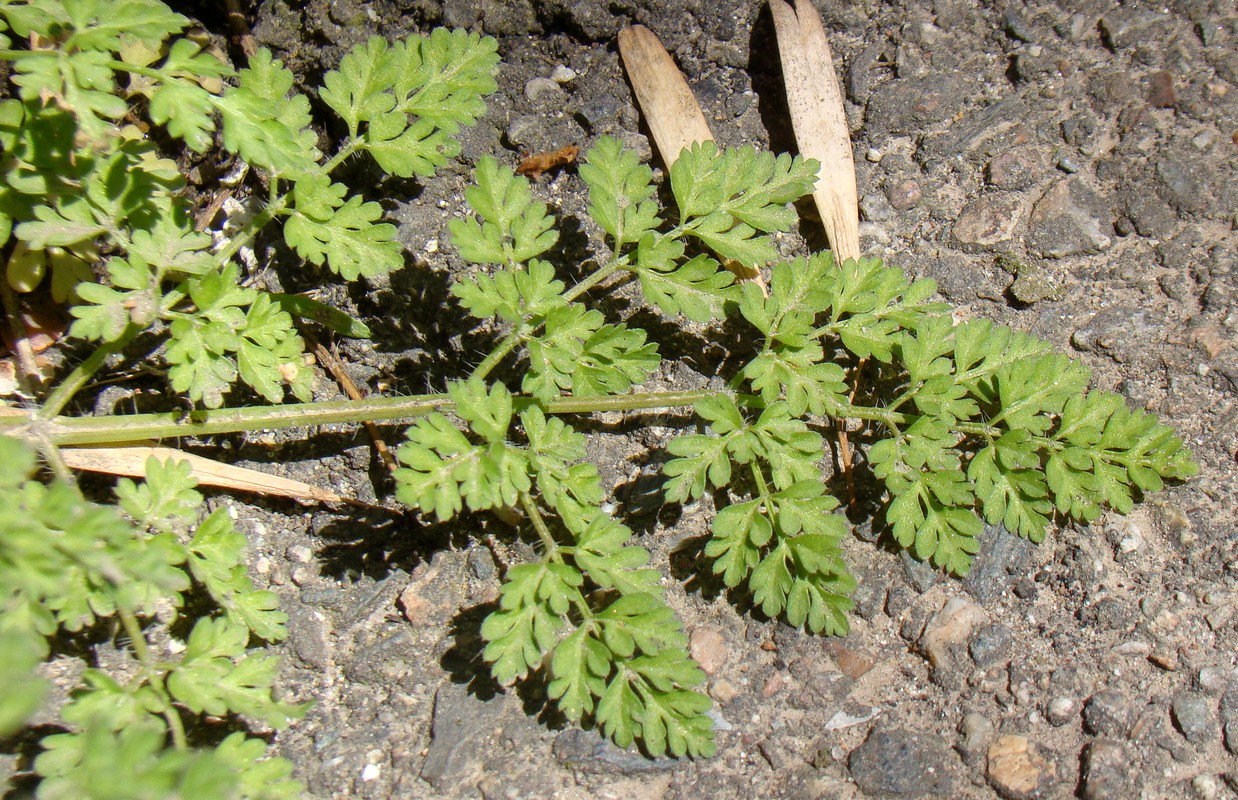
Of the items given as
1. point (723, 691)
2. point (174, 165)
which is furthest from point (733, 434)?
point (174, 165)

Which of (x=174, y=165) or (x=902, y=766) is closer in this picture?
(x=902, y=766)

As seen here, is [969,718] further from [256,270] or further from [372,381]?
[256,270]

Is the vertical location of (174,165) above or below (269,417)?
above

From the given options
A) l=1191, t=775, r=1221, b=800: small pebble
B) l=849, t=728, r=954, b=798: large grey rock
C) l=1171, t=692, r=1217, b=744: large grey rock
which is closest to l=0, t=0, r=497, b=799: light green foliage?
l=849, t=728, r=954, b=798: large grey rock

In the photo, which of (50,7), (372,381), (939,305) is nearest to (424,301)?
(372,381)

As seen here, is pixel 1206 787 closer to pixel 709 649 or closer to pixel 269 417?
pixel 709 649

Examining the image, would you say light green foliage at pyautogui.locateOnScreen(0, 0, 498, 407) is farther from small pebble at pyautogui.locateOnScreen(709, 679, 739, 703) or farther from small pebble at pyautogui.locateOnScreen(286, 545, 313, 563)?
small pebble at pyautogui.locateOnScreen(709, 679, 739, 703)
